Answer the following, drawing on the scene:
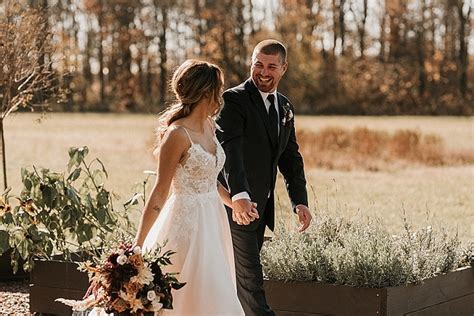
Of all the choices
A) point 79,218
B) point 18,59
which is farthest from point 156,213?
point 18,59

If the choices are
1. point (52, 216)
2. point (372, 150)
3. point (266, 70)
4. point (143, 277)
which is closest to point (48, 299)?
point (52, 216)

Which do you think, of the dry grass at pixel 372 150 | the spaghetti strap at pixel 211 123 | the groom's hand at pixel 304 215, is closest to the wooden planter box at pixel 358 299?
the groom's hand at pixel 304 215

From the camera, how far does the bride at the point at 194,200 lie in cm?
479

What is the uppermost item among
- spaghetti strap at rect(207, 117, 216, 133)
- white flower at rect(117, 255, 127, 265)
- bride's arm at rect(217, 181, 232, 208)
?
spaghetti strap at rect(207, 117, 216, 133)

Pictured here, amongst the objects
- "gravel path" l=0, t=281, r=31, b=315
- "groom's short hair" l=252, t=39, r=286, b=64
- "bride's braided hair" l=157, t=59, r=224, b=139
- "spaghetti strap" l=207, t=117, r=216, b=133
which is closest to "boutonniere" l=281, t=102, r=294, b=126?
"groom's short hair" l=252, t=39, r=286, b=64

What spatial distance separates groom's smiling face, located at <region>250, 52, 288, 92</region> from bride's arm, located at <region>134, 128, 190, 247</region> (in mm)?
880

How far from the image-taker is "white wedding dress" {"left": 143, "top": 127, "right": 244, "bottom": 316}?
4891 mm

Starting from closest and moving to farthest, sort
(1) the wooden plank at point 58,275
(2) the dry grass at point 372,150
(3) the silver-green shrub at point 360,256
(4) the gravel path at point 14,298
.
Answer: (3) the silver-green shrub at point 360,256 → (1) the wooden plank at point 58,275 → (4) the gravel path at point 14,298 → (2) the dry grass at point 372,150

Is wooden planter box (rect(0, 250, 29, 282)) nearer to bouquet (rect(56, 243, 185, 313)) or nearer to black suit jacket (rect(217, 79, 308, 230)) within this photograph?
black suit jacket (rect(217, 79, 308, 230))

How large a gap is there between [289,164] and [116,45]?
42058mm

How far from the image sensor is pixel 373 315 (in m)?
5.71

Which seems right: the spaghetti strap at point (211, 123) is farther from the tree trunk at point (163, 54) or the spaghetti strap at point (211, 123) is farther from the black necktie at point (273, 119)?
the tree trunk at point (163, 54)

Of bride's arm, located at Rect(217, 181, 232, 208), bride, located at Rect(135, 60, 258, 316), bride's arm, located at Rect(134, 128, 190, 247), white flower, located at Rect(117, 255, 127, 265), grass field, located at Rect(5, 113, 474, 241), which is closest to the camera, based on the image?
white flower, located at Rect(117, 255, 127, 265)

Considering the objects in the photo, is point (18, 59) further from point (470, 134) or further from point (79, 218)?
point (470, 134)
